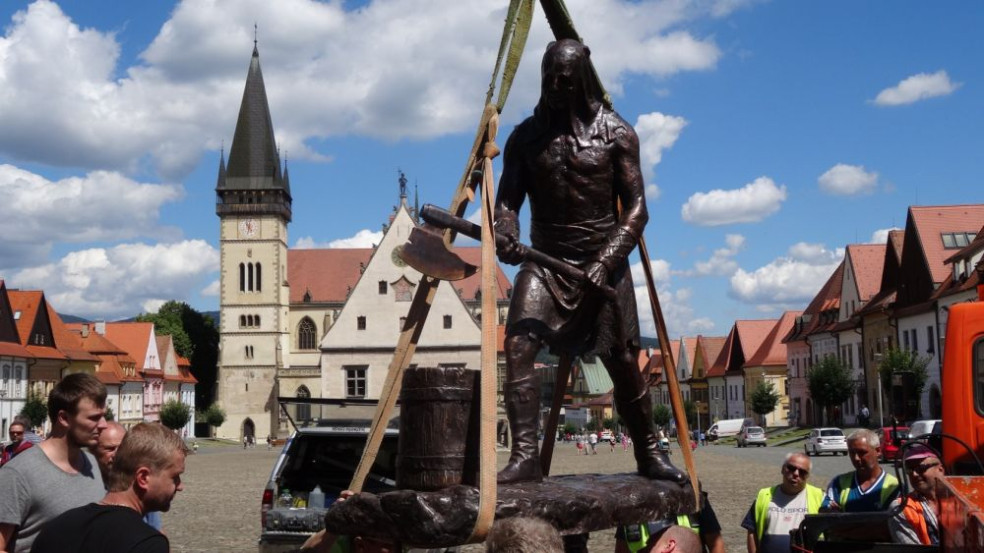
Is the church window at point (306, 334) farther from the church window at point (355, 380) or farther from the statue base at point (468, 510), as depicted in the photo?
the statue base at point (468, 510)

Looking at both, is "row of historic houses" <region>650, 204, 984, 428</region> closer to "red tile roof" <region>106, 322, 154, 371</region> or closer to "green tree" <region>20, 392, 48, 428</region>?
"green tree" <region>20, 392, 48, 428</region>

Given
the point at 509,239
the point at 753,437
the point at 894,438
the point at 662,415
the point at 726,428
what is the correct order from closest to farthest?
the point at 509,239, the point at 894,438, the point at 753,437, the point at 726,428, the point at 662,415

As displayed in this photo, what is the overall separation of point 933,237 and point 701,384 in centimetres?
4553

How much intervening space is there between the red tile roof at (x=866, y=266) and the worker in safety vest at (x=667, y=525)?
53456 mm

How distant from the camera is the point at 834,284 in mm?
66250

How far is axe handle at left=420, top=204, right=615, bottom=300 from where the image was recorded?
172 inches

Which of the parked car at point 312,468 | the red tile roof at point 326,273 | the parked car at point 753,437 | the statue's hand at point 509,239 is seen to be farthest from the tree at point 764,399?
the statue's hand at point 509,239

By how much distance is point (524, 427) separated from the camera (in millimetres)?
4617

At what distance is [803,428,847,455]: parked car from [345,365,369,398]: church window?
36.1m

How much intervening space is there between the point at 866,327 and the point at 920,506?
172 feet

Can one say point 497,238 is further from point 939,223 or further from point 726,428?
point 726,428

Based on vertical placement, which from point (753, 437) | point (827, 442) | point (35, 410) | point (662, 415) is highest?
point (35, 410)

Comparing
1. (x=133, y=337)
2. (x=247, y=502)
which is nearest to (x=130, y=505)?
(x=247, y=502)

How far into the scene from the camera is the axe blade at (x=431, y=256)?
14.7 feet
